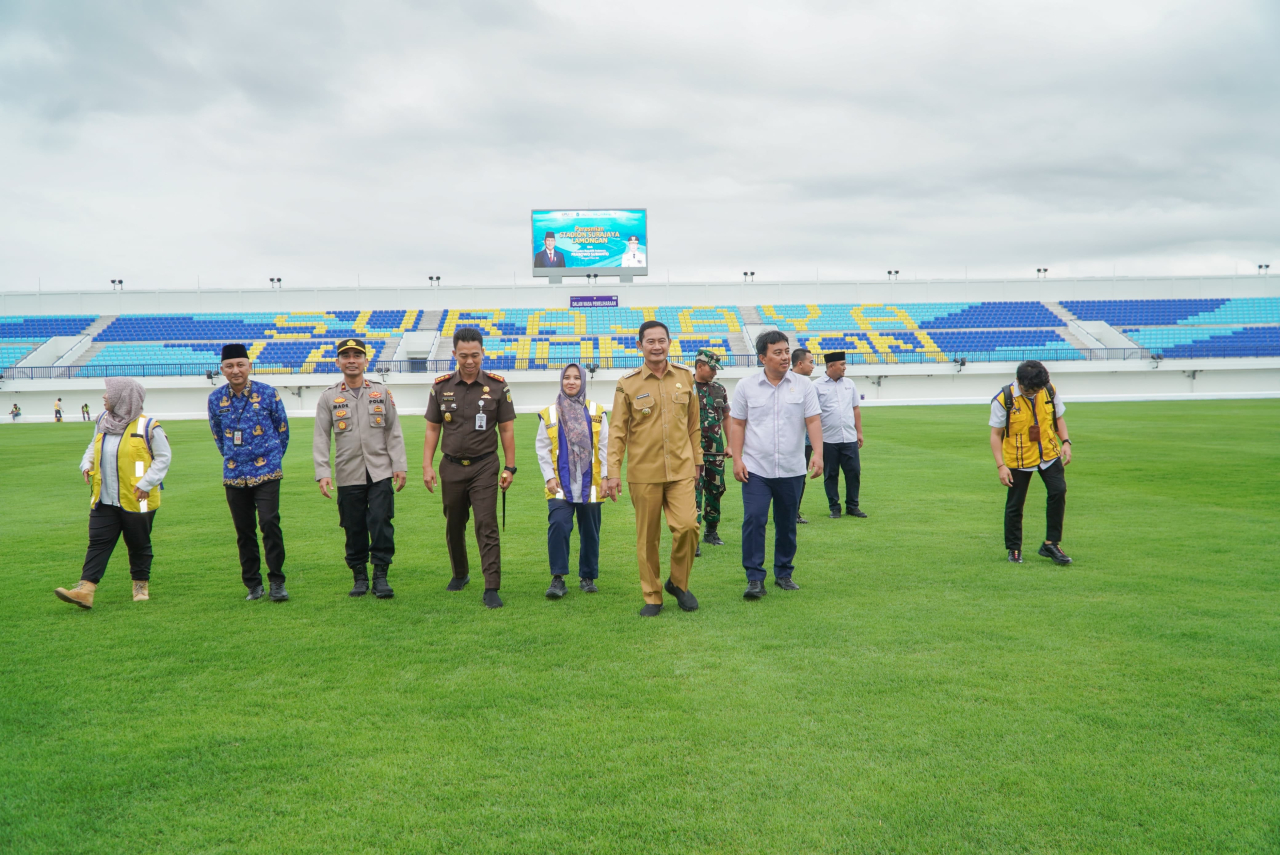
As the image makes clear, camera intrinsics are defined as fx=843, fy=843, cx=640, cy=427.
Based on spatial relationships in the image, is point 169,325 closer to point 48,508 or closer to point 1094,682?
point 48,508

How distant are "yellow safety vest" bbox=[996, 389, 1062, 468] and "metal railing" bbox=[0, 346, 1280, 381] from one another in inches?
1326

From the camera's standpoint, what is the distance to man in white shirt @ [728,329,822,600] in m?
6.21

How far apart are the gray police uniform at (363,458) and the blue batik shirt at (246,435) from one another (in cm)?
35

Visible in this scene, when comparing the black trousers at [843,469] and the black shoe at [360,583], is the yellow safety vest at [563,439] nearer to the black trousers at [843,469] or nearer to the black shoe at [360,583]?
the black shoe at [360,583]

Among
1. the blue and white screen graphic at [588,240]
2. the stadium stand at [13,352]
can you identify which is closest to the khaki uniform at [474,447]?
the blue and white screen graphic at [588,240]

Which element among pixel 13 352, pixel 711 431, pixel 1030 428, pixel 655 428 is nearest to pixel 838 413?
pixel 711 431

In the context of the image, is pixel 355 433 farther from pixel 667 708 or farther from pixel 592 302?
pixel 592 302

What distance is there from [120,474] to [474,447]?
2.61 m

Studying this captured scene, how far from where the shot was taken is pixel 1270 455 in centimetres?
1466

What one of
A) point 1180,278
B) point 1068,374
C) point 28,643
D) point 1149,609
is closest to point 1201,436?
point 1149,609

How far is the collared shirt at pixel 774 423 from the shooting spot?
6.27 m

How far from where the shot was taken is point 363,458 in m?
6.38

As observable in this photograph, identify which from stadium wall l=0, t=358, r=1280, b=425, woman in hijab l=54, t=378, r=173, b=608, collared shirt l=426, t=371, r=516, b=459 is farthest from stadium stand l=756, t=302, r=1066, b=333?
woman in hijab l=54, t=378, r=173, b=608

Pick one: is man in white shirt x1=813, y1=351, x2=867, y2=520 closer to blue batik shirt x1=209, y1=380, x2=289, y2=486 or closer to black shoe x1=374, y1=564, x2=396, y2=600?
black shoe x1=374, y1=564, x2=396, y2=600
